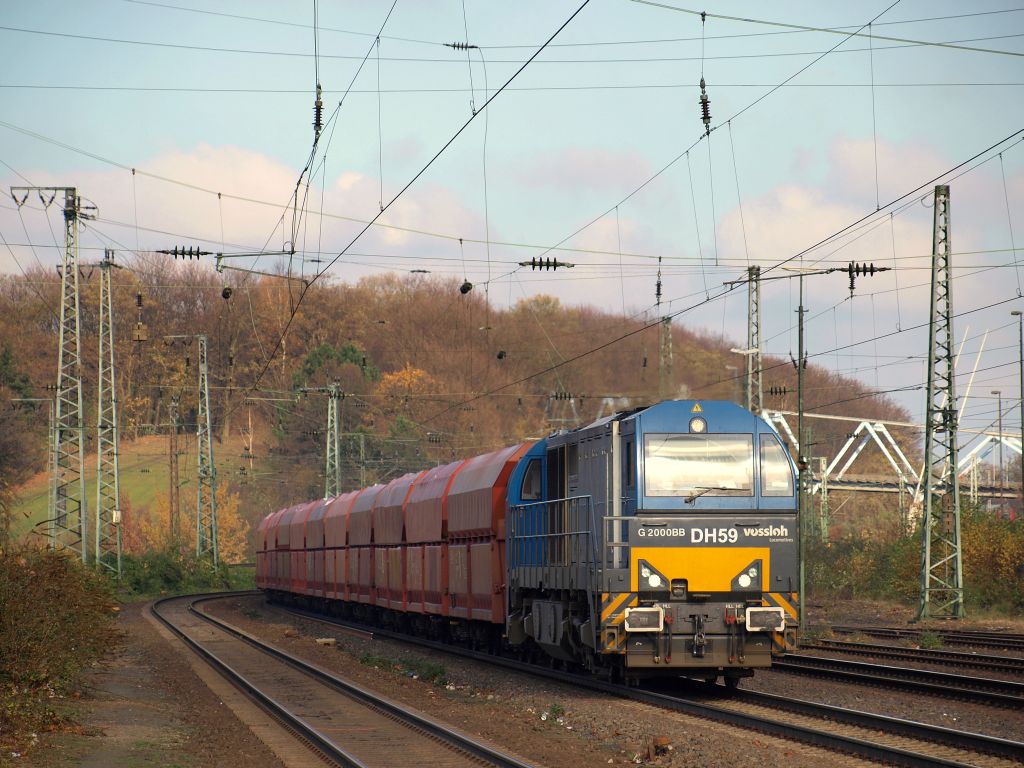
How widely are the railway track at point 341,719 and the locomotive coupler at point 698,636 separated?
3.86 meters

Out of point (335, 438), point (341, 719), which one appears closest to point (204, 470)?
point (335, 438)

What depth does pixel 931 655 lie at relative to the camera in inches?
950

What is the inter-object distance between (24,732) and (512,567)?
10.5m

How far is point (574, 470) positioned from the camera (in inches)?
809

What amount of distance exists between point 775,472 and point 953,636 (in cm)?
1453

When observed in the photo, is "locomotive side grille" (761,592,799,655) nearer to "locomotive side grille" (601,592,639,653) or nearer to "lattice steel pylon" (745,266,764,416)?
"locomotive side grille" (601,592,639,653)

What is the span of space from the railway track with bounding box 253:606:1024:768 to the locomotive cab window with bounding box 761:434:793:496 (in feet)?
9.49

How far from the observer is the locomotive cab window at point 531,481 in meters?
22.9

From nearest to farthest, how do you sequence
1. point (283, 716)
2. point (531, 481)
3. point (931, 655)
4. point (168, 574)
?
point (283, 716) < point (531, 481) < point (931, 655) < point (168, 574)

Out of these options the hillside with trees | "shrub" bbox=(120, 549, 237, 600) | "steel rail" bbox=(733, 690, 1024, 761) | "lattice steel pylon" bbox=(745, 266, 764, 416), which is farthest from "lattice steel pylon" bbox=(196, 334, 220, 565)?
"steel rail" bbox=(733, 690, 1024, 761)

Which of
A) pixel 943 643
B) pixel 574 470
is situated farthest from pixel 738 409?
pixel 943 643

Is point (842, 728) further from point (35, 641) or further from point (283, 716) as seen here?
point (35, 641)

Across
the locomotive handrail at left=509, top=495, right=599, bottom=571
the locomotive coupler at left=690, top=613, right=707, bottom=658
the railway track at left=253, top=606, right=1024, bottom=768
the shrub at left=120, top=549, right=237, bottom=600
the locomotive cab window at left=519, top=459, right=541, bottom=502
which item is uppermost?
the locomotive cab window at left=519, top=459, right=541, bottom=502

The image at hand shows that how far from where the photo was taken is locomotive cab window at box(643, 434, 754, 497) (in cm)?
1767
